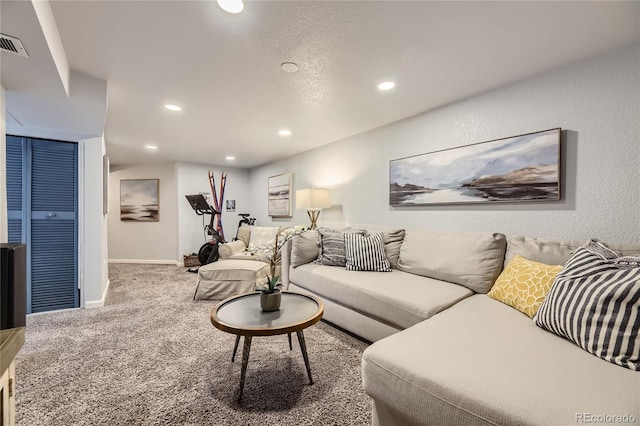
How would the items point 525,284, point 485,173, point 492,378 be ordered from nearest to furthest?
point 492,378, point 525,284, point 485,173

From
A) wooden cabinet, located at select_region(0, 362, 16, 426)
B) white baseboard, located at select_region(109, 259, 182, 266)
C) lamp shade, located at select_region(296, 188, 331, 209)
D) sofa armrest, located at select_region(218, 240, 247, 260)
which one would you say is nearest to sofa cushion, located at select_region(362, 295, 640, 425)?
wooden cabinet, located at select_region(0, 362, 16, 426)

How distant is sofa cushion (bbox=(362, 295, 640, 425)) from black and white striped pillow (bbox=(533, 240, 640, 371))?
0.18ft

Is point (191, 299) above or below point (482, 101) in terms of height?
below

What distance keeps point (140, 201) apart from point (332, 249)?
4.85 meters

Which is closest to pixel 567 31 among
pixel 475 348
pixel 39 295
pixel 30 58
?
pixel 475 348

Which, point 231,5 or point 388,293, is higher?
point 231,5

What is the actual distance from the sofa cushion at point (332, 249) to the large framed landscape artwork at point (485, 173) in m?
0.81

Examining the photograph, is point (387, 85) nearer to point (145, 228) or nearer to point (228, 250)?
point (228, 250)

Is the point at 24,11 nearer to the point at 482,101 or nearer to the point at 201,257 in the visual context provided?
the point at 482,101

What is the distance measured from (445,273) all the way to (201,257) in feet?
13.7

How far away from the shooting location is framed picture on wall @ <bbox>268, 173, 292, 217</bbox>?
4746mm

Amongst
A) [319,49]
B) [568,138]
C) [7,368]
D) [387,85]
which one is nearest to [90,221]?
[7,368]

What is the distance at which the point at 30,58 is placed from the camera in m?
1.43

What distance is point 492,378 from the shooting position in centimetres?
92
